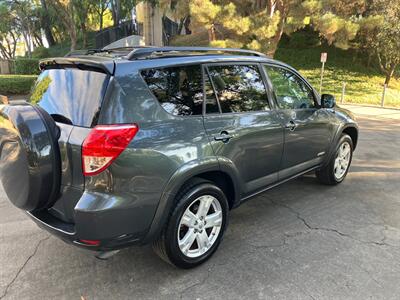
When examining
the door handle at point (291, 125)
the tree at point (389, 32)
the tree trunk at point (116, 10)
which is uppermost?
the tree trunk at point (116, 10)

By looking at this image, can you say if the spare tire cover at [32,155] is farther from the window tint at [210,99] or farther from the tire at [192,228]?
the window tint at [210,99]

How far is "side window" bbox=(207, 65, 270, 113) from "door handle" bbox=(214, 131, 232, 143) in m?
0.22

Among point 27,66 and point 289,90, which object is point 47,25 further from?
point 289,90

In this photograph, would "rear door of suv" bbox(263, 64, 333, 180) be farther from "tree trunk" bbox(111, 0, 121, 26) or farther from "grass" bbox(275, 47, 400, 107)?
"tree trunk" bbox(111, 0, 121, 26)

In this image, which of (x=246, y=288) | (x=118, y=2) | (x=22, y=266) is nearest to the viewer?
(x=246, y=288)

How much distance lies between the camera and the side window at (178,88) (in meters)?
2.72

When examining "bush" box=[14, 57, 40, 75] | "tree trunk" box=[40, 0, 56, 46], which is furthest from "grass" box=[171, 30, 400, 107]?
"tree trunk" box=[40, 0, 56, 46]

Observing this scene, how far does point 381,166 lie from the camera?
593 centimetres

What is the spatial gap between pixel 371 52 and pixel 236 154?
57.2 feet

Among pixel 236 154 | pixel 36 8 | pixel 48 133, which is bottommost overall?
pixel 236 154

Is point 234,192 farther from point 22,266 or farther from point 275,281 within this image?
point 22,266

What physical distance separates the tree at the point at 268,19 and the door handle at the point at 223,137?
1064 centimetres

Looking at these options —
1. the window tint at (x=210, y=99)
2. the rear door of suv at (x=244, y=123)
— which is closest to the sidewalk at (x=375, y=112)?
the rear door of suv at (x=244, y=123)

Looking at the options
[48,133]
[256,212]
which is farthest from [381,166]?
[48,133]
